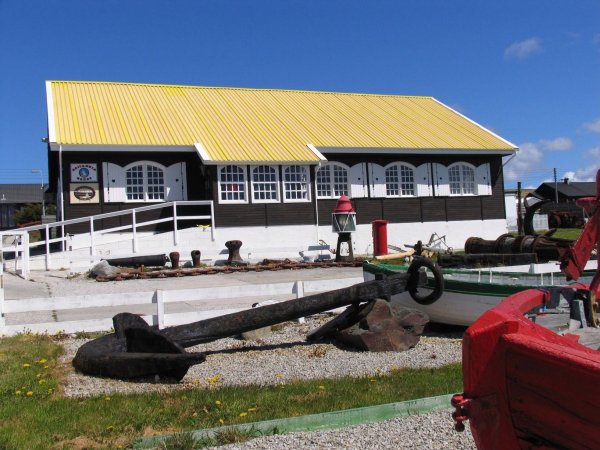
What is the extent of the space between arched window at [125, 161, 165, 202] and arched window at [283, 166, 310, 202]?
4.92 meters

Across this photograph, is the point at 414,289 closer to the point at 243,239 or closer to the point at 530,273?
the point at 530,273

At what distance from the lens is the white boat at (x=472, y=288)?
30.3ft

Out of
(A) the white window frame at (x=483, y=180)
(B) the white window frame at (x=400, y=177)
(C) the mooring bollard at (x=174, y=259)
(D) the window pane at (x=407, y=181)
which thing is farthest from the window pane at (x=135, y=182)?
(A) the white window frame at (x=483, y=180)

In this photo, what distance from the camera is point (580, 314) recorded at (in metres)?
4.70

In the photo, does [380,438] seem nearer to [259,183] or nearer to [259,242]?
[259,242]

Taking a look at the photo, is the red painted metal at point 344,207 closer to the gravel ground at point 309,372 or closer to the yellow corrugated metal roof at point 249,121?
the yellow corrugated metal roof at point 249,121

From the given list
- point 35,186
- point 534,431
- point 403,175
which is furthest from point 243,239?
point 35,186

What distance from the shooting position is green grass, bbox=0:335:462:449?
5.24m

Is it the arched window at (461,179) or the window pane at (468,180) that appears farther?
the window pane at (468,180)

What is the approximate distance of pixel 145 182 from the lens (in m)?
25.4

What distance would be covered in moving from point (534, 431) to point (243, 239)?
22.5m

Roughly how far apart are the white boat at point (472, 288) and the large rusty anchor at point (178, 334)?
71cm

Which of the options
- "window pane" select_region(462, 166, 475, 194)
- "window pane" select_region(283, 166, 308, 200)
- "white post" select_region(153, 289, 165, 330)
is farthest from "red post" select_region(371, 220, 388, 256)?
"white post" select_region(153, 289, 165, 330)

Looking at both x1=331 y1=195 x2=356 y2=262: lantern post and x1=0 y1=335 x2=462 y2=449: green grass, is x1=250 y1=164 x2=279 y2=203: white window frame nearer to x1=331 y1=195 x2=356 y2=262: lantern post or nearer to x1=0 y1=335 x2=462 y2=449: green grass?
x1=331 y1=195 x2=356 y2=262: lantern post
